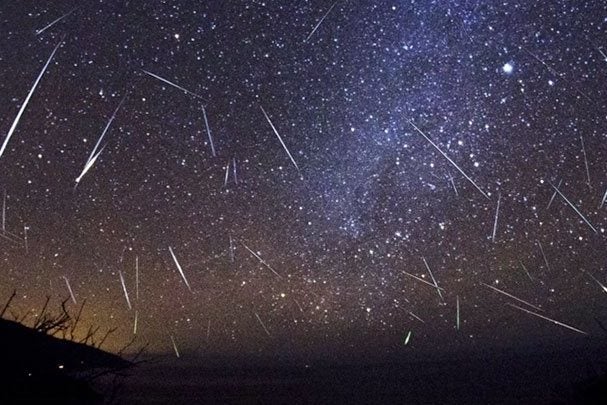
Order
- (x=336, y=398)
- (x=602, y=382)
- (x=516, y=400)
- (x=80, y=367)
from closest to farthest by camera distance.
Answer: (x=80, y=367) → (x=602, y=382) → (x=516, y=400) → (x=336, y=398)

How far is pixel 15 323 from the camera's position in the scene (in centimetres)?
771

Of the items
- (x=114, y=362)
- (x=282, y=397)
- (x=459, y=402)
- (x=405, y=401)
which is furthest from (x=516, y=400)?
(x=114, y=362)

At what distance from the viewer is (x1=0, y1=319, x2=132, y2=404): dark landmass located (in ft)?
22.6

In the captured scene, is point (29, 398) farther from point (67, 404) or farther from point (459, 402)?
point (459, 402)

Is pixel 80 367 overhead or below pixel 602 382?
below

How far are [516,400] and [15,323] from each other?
55.8 m

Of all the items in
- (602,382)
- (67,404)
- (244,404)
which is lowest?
(244,404)

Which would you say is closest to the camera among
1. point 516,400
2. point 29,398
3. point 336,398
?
point 29,398

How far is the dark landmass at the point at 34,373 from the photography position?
688 centimetres

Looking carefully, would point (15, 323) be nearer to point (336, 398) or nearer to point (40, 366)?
point (40, 366)

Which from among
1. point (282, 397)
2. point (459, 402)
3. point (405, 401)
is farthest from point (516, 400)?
point (282, 397)

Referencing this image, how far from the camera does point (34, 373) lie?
7.29 meters

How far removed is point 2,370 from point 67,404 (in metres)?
0.98

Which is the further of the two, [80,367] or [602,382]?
[602,382]
